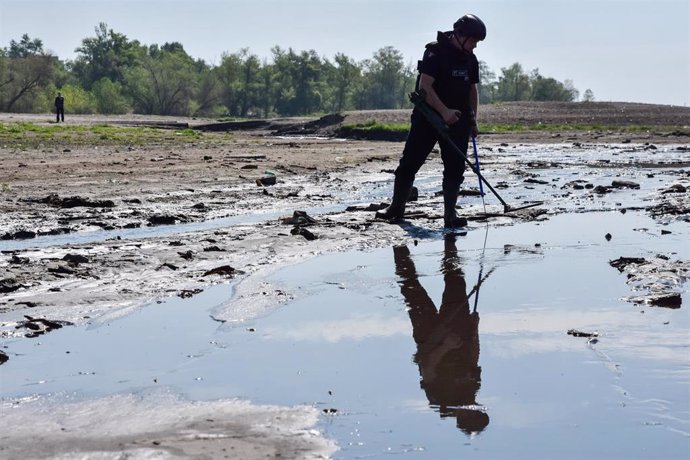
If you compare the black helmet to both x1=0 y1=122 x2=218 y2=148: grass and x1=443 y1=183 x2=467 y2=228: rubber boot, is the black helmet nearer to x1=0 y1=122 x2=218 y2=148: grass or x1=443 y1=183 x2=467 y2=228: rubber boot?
x1=443 y1=183 x2=467 y2=228: rubber boot

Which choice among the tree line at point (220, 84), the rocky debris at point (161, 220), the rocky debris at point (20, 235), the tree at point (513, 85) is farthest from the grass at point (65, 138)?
the tree at point (513, 85)

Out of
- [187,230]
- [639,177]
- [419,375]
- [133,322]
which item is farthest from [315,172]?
[419,375]

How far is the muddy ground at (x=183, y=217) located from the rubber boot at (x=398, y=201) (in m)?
0.19

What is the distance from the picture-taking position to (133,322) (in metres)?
6.10

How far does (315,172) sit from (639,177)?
18.0 feet

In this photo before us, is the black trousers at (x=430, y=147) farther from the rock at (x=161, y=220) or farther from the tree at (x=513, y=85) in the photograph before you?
the tree at (x=513, y=85)

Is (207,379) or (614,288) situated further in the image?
(614,288)

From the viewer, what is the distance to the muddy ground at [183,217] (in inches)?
270

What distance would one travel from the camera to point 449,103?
10.5 metres

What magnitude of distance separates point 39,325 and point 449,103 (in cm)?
569

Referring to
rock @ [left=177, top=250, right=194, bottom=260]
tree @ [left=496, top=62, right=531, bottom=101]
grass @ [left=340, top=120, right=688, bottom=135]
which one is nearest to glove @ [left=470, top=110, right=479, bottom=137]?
rock @ [left=177, top=250, right=194, bottom=260]

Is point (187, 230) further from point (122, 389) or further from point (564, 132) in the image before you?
point (564, 132)

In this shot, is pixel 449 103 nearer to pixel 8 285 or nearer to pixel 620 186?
pixel 8 285

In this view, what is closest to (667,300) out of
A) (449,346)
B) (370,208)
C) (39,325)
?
(449,346)
